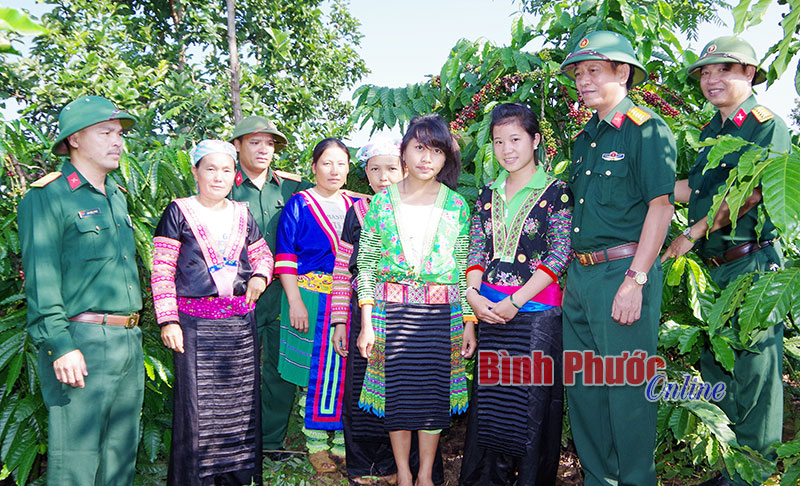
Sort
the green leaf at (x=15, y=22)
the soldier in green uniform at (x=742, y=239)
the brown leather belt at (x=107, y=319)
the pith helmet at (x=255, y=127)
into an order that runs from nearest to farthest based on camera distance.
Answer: the green leaf at (x=15, y=22) < the brown leather belt at (x=107, y=319) < the soldier in green uniform at (x=742, y=239) < the pith helmet at (x=255, y=127)

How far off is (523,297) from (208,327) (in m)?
1.71

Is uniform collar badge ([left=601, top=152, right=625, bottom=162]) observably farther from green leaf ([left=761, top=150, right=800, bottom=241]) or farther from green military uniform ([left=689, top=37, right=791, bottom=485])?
green leaf ([left=761, top=150, right=800, bottom=241])

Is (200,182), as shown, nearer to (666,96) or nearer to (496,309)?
(496,309)

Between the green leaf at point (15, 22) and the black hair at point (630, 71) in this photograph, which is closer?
the green leaf at point (15, 22)

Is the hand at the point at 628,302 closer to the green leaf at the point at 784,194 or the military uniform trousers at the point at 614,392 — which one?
the military uniform trousers at the point at 614,392

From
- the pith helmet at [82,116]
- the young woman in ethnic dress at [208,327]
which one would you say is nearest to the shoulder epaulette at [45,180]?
the pith helmet at [82,116]

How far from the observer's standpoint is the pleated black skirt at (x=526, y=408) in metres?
3.04

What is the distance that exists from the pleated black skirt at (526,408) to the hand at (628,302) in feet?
1.37

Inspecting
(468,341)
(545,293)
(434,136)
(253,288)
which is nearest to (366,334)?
(468,341)

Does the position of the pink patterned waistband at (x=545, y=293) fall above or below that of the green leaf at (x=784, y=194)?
below

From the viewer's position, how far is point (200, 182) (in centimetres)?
329

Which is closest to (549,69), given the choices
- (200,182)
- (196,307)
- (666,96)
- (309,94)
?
(666,96)

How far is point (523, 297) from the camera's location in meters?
2.98

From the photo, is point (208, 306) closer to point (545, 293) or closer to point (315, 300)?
point (315, 300)
